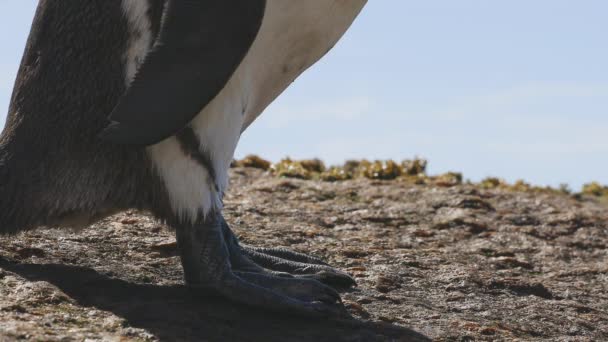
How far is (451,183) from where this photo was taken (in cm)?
544

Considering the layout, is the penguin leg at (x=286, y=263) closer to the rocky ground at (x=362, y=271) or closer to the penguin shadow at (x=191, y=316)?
the rocky ground at (x=362, y=271)

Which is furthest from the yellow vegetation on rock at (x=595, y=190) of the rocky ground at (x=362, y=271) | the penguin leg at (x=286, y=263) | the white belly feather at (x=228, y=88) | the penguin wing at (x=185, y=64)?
the penguin wing at (x=185, y=64)

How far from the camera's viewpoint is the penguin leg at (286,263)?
3.04 m

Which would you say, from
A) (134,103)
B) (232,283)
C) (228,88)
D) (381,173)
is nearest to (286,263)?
(232,283)

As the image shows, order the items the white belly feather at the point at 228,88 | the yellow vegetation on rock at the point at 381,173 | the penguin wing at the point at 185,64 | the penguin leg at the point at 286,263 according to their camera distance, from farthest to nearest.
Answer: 1. the yellow vegetation on rock at the point at 381,173
2. the penguin leg at the point at 286,263
3. the white belly feather at the point at 228,88
4. the penguin wing at the point at 185,64

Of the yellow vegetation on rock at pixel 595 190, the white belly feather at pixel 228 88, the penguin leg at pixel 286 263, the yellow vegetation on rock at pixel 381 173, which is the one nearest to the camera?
the white belly feather at pixel 228 88

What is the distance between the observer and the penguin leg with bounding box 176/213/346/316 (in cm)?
265

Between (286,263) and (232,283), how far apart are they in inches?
19.7

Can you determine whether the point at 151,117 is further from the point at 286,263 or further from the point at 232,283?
the point at 286,263

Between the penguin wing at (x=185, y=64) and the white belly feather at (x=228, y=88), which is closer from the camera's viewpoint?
the penguin wing at (x=185, y=64)

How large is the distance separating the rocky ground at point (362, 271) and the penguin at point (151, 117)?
0.14 metres

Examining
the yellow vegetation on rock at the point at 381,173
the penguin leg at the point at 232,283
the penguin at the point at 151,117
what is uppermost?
the yellow vegetation on rock at the point at 381,173

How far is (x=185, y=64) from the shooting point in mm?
2492

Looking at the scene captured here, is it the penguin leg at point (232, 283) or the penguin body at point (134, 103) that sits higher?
the penguin body at point (134, 103)
